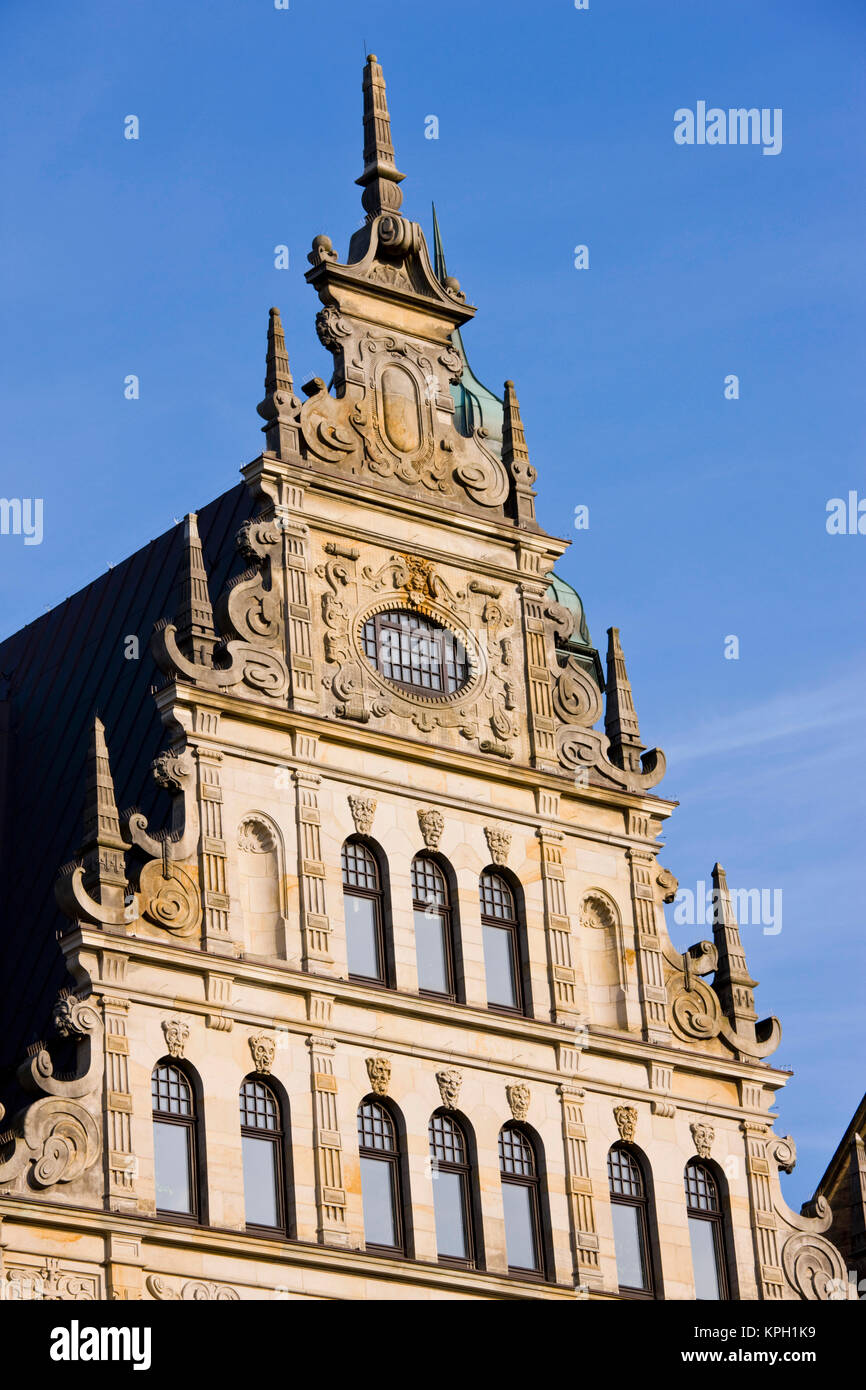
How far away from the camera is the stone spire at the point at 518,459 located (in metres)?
49.6

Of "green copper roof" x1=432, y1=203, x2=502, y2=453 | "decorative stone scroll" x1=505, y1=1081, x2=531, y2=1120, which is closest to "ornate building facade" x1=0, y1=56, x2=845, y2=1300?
"decorative stone scroll" x1=505, y1=1081, x2=531, y2=1120

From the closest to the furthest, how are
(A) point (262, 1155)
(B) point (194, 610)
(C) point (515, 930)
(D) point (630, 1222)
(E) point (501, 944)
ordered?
(A) point (262, 1155)
(B) point (194, 610)
(D) point (630, 1222)
(E) point (501, 944)
(C) point (515, 930)

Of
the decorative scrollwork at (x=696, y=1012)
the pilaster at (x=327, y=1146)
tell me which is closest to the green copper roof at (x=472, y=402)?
the decorative scrollwork at (x=696, y=1012)

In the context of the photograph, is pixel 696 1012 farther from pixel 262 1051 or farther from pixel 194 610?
pixel 194 610

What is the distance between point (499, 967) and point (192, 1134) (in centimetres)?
584

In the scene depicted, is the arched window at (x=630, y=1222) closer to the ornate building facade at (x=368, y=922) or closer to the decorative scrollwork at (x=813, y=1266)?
the ornate building facade at (x=368, y=922)

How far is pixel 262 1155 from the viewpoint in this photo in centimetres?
4303

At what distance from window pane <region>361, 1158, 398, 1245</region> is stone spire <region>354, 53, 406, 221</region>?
45.1 feet

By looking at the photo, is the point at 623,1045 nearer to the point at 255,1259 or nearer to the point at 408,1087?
the point at 408,1087

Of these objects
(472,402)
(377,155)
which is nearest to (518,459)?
(377,155)

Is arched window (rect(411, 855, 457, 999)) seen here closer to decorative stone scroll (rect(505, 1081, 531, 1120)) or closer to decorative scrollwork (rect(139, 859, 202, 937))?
decorative stone scroll (rect(505, 1081, 531, 1120))

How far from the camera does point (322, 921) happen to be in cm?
4453
